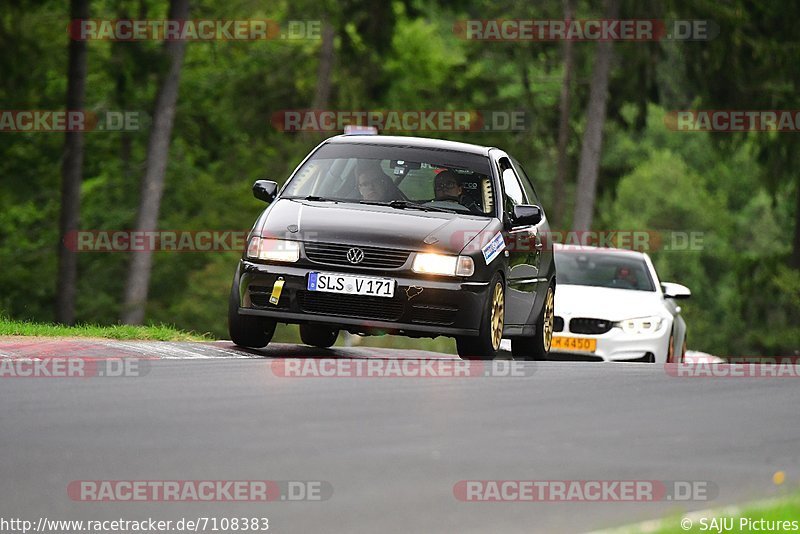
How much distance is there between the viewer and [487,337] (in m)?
13.9

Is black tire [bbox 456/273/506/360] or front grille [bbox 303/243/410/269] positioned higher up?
front grille [bbox 303/243/410/269]

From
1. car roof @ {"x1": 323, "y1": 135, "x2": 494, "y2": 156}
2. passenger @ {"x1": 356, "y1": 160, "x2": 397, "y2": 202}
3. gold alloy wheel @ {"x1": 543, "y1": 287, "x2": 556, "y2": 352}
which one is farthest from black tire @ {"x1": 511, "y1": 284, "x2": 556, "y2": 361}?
passenger @ {"x1": 356, "y1": 160, "x2": 397, "y2": 202}

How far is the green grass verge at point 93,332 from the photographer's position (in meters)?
15.5

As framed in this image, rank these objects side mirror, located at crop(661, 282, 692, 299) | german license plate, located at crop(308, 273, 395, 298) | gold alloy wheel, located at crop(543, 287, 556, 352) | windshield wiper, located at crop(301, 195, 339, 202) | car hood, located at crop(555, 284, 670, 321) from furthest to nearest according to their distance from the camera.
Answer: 1. side mirror, located at crop(661, 282, 692, 299)
2. car hood, located at crop(555, 284, 670, 321)
3. gold alloy wheel, located at crop(543, 287, 556, 352)
4. windshield wiper, located at crop(301, 195, 339, 202)
5. german license plate, located at crop(308, 273, 395, 298)

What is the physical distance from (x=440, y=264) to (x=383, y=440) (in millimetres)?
4750

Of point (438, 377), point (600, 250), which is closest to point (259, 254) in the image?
point (438, 377)

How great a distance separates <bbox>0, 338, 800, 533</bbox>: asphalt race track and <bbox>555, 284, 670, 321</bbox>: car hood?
624 cm

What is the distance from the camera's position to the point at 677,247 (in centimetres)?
9562

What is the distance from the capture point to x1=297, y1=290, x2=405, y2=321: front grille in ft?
44.1

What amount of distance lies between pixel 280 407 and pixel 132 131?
115ft

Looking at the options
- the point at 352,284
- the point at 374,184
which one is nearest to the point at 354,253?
the point at 352,284

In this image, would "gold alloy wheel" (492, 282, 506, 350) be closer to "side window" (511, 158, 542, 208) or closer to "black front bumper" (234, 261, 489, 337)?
"black front bumper" (234, 261, 489, 337)

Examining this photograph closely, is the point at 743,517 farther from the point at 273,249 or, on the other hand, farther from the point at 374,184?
the point at 374,184

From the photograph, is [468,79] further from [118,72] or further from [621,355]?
[621,355]
